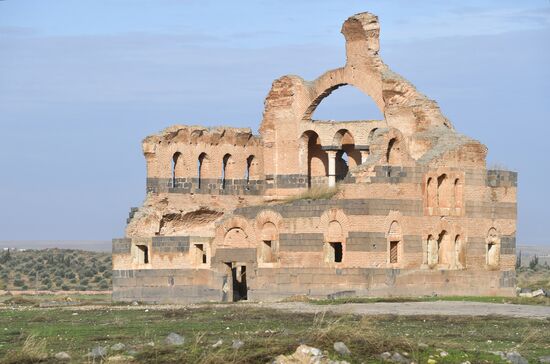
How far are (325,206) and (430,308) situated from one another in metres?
7.47

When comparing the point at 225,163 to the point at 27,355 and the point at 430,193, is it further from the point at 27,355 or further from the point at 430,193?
the point at 27,355

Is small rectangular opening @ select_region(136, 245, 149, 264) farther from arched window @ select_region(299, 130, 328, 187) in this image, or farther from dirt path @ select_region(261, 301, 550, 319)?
dirt path @ select_region(261, 301, 550, 319)

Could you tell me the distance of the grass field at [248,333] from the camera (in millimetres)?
23062

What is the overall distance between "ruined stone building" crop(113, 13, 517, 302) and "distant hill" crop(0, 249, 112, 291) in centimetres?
1365

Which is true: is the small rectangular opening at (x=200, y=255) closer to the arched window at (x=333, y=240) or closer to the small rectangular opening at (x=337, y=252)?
the small rectangular opening at (x=337, y=252)

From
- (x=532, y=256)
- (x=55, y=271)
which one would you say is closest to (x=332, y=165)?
(x=55, y=271)

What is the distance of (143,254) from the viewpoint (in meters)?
45.3

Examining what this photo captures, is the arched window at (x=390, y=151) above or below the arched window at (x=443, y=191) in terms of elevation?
above

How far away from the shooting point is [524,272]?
69.5 metres

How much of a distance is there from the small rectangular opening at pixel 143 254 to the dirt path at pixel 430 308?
27.1 ft

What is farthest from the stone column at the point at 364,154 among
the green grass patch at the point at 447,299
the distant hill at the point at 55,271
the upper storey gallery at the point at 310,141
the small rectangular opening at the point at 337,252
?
the distant hill at the point at 55,271

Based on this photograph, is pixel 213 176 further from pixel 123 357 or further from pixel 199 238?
pixel 123 357

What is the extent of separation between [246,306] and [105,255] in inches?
1950

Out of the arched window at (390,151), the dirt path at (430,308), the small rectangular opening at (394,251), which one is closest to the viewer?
the dirt path at (430,308)
